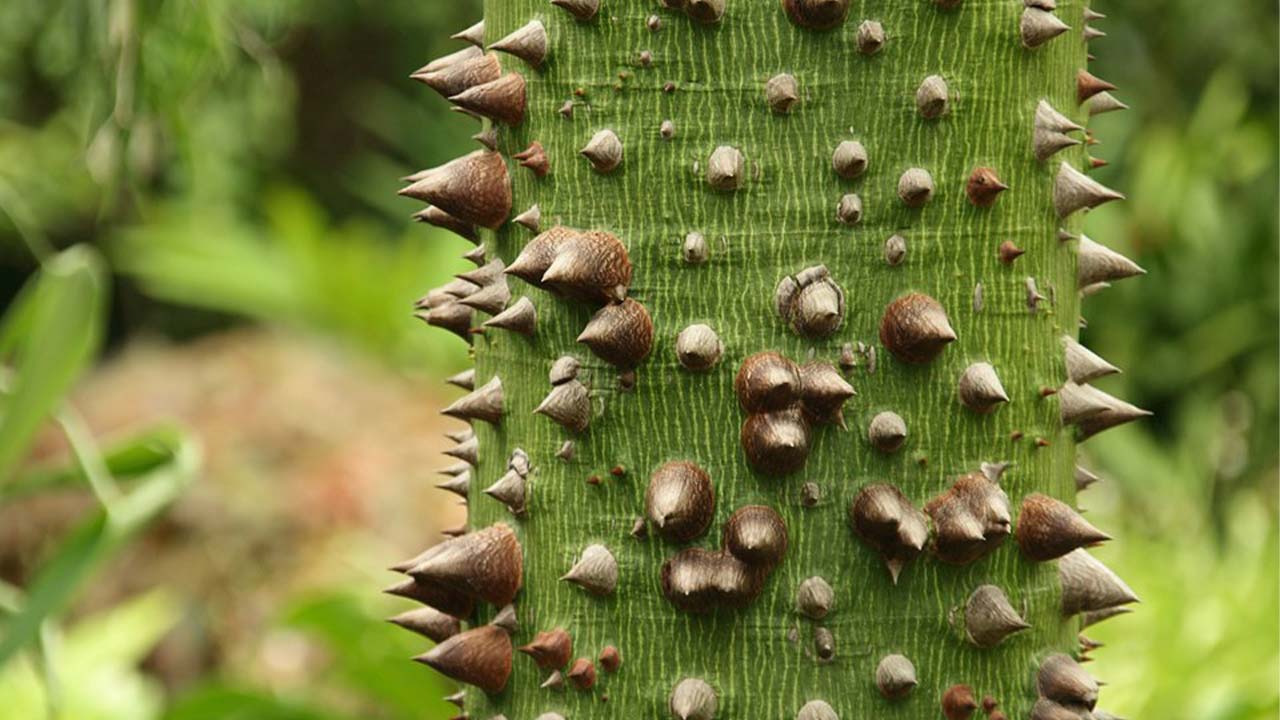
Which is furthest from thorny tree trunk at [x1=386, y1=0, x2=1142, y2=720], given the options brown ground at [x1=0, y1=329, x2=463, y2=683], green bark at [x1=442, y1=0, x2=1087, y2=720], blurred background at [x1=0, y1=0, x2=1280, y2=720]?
brown ground at [x1=0, y1=329, x2=463, y2=683]

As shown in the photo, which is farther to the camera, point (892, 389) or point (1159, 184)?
point (1159, 184)

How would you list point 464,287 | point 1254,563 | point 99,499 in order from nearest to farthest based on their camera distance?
point 464,287, point 99,499, point 1254,563

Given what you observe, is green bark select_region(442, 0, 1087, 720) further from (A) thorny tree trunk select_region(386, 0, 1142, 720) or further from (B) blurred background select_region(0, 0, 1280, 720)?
(B) blurred background select_region(0, 0, 1280, 720)

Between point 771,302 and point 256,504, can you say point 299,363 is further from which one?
point 771,302

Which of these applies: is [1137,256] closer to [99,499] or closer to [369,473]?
[369,473]

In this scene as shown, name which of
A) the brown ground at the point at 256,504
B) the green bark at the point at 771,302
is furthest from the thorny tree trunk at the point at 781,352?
the brown ground at the point at 256,504

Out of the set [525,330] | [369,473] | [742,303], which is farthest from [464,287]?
[369,473]
